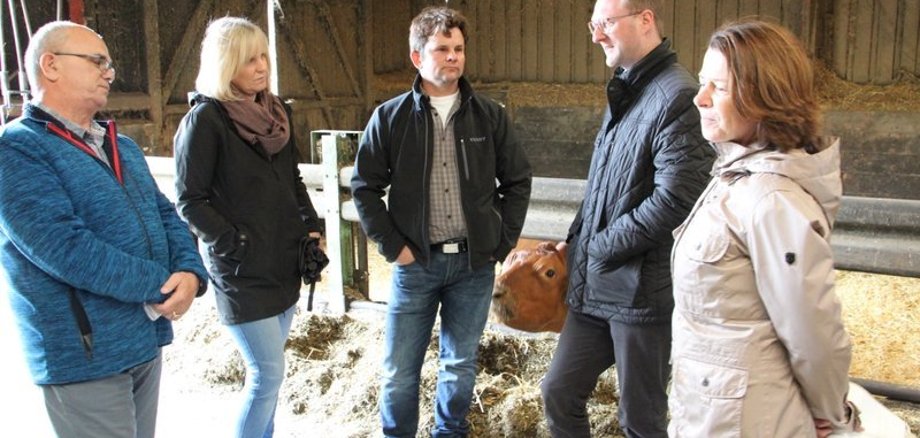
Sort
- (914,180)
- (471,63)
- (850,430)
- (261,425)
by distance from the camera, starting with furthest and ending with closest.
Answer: (471,63) < (914,180) < (261,425) < (850,430)

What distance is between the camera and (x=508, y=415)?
3.39m

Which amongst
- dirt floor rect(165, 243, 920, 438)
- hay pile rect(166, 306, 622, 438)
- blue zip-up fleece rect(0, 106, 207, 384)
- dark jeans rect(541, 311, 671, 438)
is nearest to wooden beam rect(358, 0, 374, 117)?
dirt floor rect(165, 243, 920, 438)

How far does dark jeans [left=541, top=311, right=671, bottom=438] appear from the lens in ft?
8.31

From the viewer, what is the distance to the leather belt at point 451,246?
3.08 metres

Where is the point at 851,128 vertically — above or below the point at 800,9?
below

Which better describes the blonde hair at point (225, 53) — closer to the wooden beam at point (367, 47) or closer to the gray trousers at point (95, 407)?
the gray trousers at point (95, 407)

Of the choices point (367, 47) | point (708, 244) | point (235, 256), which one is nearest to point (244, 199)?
point (235, 256)

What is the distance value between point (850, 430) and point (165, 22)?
8.55 m

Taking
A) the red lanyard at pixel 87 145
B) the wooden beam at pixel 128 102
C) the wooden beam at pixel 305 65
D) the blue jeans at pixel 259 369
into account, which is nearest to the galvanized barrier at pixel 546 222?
the blue jeans at pixel 259 369

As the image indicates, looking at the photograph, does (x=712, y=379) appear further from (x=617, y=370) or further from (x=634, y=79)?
(x=634, y=79)

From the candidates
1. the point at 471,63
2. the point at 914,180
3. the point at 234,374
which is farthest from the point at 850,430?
the point at 471,63

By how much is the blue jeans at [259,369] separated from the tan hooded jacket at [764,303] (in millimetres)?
1597

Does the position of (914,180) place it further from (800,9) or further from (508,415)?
(508,415)

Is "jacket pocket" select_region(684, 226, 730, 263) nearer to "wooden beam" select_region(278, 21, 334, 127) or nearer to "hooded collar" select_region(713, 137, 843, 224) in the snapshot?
"hooded collar" select_region(713, 137, 843, 224)
